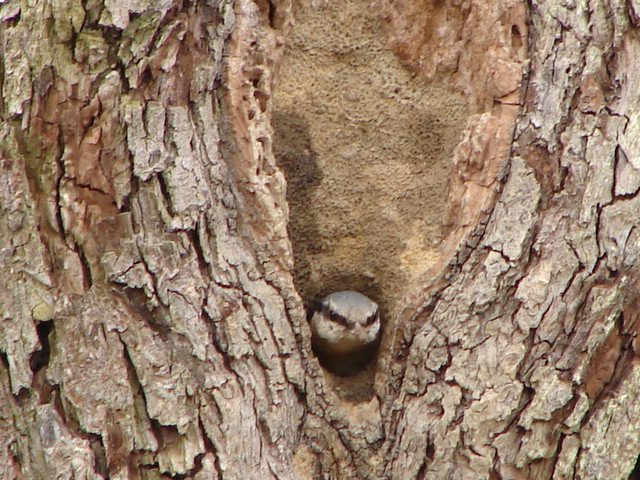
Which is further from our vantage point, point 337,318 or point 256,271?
point 337,318

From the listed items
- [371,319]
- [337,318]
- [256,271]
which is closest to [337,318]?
[337,318]

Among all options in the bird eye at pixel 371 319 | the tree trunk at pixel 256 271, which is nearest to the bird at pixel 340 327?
the bird eye at pixel 371 319

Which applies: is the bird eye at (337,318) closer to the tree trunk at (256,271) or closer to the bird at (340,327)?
the bird at (340,327)

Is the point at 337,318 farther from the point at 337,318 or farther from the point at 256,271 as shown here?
the point at 256,271

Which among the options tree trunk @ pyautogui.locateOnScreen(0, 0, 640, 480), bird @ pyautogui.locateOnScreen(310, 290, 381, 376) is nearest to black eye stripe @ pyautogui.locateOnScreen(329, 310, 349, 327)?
bird @ pyautogui.locateOnScreen(310, 290, 381, 376)

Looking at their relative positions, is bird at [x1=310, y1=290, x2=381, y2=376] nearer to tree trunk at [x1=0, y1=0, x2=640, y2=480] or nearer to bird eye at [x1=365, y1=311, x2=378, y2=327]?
bird eye at [x1=365, y1=311, x2=378, y2=327]

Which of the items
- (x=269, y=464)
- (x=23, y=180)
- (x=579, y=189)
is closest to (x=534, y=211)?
(x=579, y=189)

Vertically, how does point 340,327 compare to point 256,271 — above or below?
below
